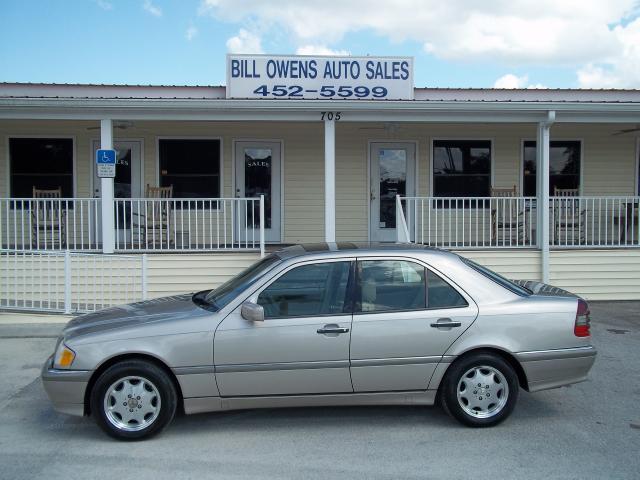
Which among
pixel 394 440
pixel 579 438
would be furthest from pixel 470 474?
pixel 579 438

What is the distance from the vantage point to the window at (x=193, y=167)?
12.6 meters

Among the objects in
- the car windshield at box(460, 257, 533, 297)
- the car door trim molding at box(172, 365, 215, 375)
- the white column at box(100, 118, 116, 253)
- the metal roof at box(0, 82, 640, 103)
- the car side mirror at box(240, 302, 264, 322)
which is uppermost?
the metal roof at box(0, 82, 640, 103)

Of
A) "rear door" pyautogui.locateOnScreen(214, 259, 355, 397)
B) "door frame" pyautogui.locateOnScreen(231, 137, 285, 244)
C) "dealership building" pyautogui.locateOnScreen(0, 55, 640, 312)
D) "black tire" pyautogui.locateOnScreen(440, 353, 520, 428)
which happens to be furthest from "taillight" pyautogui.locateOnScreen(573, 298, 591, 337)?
"door frame" pyautogui.locateOnScreen(231, 137, 285, 244)

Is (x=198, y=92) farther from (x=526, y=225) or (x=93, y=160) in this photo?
(x=526, y=225)

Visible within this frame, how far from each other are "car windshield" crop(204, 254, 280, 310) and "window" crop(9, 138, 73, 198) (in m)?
8.03

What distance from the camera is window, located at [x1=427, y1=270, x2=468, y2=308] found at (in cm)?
498

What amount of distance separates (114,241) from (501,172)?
7.57 metres

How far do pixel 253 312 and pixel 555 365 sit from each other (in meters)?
2.39

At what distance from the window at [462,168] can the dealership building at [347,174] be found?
0.02 m

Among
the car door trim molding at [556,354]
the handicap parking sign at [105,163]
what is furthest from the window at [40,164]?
the car door trim molding at [556,354]

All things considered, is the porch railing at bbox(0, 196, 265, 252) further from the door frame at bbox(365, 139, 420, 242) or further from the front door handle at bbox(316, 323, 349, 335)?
the front door handle at bbox(316, 323, 349, 335)

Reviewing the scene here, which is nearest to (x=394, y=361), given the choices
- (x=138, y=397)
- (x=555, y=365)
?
(x=555, y=365)

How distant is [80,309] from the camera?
9.32m

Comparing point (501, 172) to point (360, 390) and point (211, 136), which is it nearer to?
point (211, 136)
